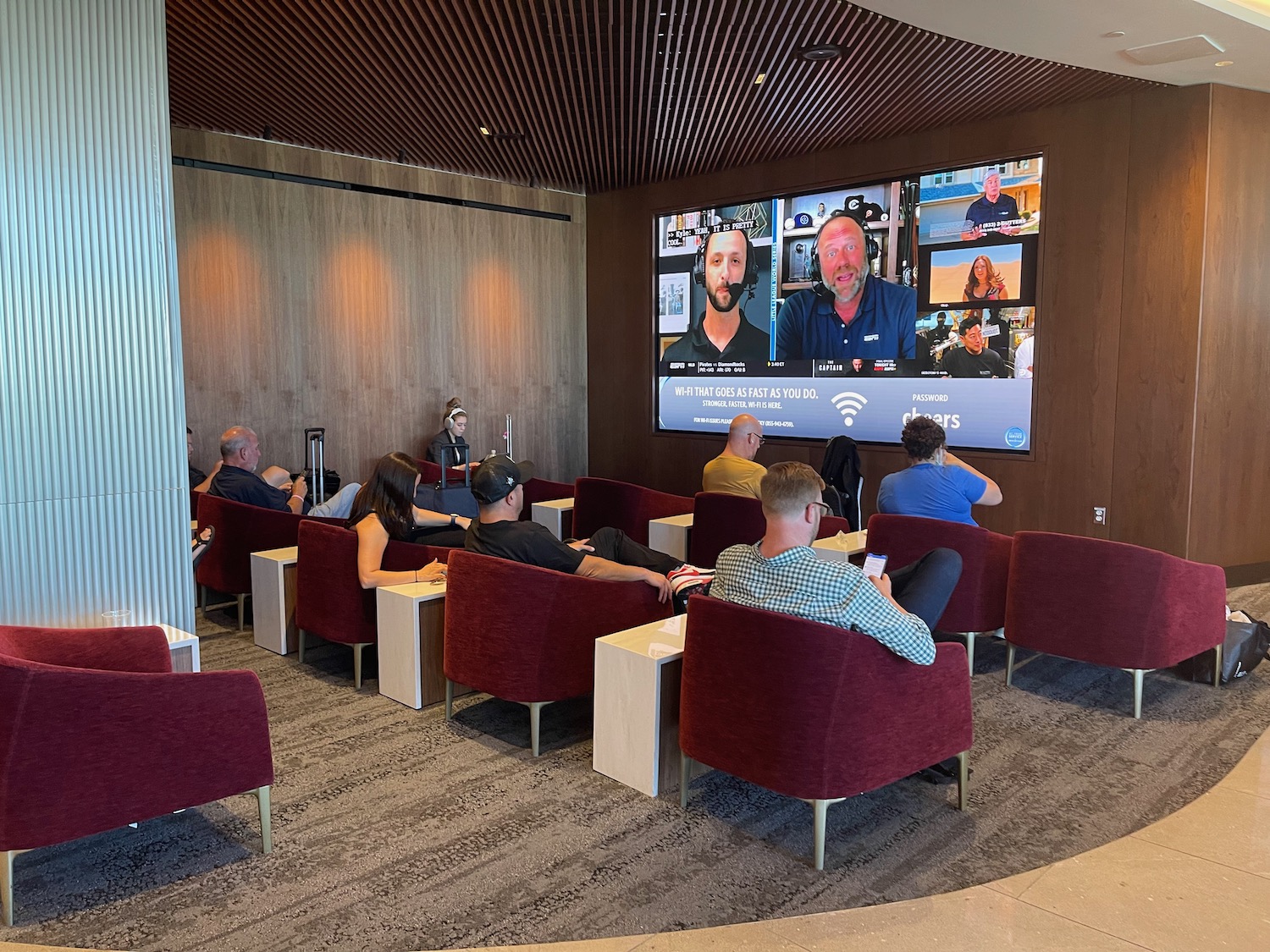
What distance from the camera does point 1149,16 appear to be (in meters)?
5.29

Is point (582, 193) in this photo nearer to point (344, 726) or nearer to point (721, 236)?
point (721, 236)

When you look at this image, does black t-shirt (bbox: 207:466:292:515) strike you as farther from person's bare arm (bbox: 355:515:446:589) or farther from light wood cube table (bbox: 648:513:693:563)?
light wood cube table (bbox: 648:513:693:563)

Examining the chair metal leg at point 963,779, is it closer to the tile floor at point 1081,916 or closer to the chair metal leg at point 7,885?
the tile floor at point 1081,916

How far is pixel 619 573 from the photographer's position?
3977 millimetres

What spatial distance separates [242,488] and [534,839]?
3639 mm

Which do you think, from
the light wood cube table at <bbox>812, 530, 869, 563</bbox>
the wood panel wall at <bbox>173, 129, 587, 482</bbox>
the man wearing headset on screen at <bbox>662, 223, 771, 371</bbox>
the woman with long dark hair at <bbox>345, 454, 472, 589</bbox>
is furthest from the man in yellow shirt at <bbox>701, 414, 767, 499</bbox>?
the wood panel wall at <bbox>173, 129, 587, 482</bbox>

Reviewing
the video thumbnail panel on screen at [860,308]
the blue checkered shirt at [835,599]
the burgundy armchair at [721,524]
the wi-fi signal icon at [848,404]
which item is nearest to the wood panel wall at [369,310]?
the video thumbnail panel on screen at [860,308]

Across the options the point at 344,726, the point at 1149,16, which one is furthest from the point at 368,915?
the point at 1149,16

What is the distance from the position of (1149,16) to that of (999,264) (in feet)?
7.83

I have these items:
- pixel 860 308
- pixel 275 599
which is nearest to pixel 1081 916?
pixel 275 599

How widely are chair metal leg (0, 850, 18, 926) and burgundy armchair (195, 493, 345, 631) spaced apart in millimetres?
2744

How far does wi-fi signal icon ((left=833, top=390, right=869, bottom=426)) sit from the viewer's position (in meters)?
8.53

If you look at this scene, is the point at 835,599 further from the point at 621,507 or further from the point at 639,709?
the point at 621,507

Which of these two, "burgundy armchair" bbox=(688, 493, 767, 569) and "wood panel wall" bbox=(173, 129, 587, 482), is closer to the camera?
"burgundy armchair" bbox=(688, 493, 767, 569)
